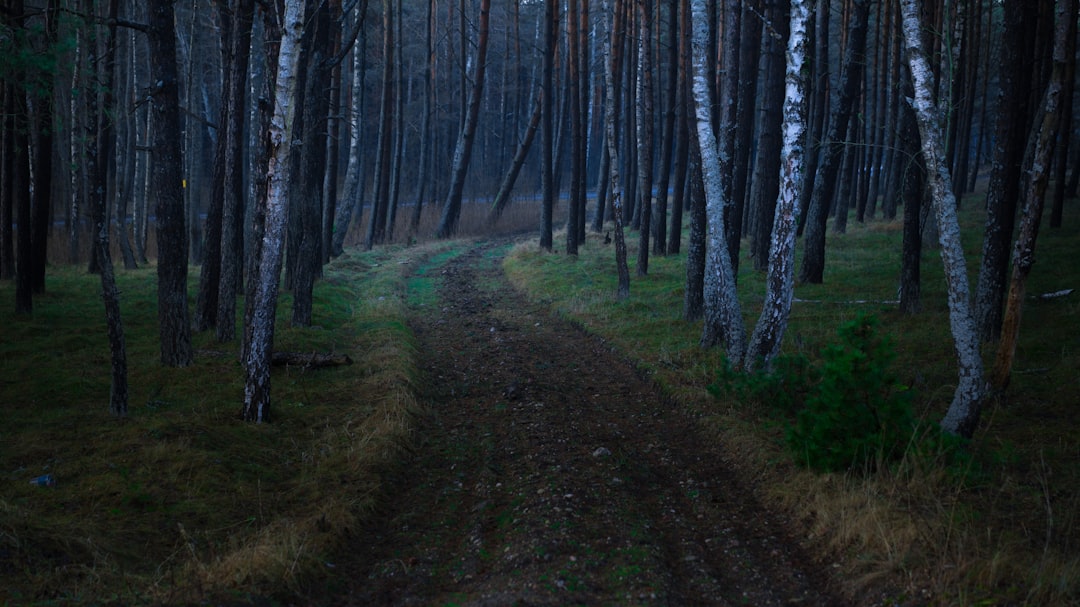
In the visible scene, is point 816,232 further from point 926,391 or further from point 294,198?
point 294,198

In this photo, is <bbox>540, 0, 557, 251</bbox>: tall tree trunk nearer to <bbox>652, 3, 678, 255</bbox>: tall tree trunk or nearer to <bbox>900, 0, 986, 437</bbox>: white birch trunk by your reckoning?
<bbox>652, 3, 678, 255</bbox>: tall tree trunk

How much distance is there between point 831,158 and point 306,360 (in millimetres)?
11243

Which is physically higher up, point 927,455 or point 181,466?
point 927,455

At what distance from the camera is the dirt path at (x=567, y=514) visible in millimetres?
5090

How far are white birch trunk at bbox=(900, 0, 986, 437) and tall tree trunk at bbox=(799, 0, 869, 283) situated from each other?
8.43m

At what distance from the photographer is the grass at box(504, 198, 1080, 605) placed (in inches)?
193

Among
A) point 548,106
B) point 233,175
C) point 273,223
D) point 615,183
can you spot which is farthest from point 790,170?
point 548,106

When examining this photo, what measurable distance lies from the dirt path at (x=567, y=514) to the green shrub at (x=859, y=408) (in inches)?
33.0

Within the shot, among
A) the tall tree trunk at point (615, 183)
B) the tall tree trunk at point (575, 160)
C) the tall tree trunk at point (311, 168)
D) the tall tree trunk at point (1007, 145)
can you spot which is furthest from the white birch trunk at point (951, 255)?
the tall tree trunk at point (575, 160)

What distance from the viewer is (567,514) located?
6.10 metres

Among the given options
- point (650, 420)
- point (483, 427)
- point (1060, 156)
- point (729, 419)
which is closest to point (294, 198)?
point (483, 427)

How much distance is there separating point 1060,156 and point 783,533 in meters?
19.6

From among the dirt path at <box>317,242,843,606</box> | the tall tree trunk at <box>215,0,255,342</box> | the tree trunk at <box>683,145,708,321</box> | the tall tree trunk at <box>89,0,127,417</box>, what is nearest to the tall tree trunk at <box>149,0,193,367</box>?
the tall tree trunk at <box>215,0,255,342</box>

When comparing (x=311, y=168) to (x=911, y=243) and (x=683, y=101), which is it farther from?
(x=911, y=243)
